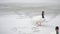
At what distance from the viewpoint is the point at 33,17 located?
1.20m

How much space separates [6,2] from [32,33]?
1.81 ft

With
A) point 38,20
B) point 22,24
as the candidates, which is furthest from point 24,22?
point 38,20

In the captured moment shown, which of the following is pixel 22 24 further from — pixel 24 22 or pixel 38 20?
pixel 38 20

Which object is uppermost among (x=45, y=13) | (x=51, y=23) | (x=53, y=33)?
(x=45, y=13)

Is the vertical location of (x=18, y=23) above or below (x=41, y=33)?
above

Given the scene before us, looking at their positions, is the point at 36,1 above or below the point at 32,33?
above

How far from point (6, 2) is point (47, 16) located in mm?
595

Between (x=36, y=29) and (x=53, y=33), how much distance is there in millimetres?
232

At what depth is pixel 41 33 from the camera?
3.85ft

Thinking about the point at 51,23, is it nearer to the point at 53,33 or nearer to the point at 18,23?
the point at 53,33

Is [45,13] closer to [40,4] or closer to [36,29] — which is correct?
[40,4]

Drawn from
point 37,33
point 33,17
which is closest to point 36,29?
point 37,33

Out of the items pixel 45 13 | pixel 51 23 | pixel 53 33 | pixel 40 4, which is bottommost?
pixel 53 33


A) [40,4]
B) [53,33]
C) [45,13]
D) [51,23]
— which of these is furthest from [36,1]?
[53,33]
